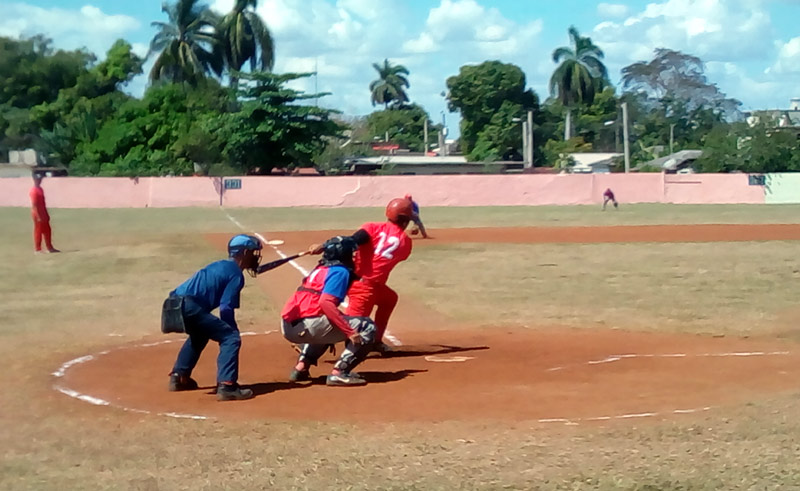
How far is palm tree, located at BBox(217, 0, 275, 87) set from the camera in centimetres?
8162

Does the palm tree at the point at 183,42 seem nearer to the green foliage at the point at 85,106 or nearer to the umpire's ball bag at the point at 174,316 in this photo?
the green foliage at the point at 85,106

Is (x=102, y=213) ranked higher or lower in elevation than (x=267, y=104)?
lower

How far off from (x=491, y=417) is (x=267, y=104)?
56.5m

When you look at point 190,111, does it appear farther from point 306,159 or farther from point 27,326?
point 27,326

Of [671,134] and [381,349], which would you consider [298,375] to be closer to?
[381,349]

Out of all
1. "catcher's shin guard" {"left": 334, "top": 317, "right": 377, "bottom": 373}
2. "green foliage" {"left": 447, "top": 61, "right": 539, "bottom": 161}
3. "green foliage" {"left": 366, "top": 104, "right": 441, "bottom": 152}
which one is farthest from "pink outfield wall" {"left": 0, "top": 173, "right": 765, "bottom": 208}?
"green foliage" {"left": 366, "top": 104, "right": 441, "bottom": 152}

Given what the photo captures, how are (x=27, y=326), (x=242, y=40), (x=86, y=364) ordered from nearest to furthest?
(x=86, y=364)
(x=27, y=326)
(x=242, y=40)

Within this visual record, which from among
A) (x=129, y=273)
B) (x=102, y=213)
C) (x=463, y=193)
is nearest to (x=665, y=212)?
(x=463, y=193)

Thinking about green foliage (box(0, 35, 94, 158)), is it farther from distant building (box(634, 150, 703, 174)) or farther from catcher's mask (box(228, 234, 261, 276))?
catcher's mask (box(228, 234, 261, 276))

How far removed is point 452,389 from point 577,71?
88512 millimetres

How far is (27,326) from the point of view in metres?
13.5

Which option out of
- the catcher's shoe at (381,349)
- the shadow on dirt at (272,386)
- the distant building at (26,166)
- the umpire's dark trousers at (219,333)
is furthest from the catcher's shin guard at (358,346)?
the distant building at (26,166)

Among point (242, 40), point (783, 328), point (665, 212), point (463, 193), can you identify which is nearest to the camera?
point (783, 328)

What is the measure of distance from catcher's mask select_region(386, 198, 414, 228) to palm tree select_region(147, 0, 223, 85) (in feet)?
233
